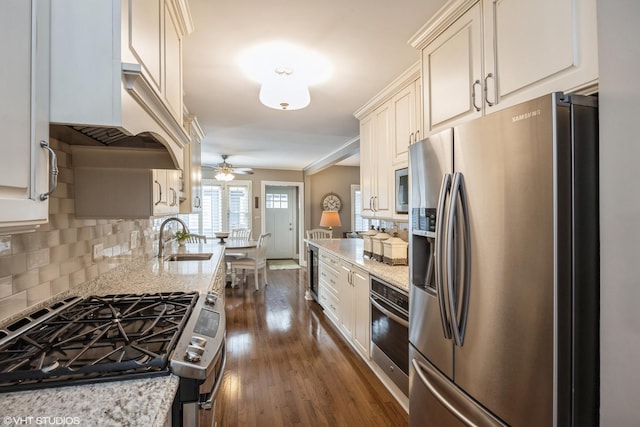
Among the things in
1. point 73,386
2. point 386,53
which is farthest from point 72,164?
point 386,53

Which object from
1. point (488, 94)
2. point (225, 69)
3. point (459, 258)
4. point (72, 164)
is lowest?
point (459, 258)

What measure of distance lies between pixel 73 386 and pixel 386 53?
2312 millimetres

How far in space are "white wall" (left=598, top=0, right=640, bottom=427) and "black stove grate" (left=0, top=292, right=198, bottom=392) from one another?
1195 millimetres

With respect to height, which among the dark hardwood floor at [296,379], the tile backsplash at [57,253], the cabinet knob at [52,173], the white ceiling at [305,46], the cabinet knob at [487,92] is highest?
the white ceiling at [305,46]

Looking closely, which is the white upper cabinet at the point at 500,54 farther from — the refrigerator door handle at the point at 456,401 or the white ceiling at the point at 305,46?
the refrigerator door handle at the point at 456,401

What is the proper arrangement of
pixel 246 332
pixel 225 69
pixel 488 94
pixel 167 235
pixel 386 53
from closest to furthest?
pixel 488 94 < pixel 386 53 < pixel 225 69 < pixel 246 332 < pixel 167 235

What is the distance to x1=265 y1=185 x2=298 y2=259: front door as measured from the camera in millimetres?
8250

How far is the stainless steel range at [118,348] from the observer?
751 mm

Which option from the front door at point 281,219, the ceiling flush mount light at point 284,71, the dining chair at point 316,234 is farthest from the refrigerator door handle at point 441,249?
the front door at point 281,219

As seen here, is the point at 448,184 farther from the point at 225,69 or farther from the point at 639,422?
the point at 225,69

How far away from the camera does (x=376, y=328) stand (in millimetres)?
2340

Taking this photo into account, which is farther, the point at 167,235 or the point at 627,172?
the point at 167,235

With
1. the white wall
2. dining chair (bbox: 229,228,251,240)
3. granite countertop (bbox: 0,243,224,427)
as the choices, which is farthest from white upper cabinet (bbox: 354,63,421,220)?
dining chair (bbox: 229,228,251,240)

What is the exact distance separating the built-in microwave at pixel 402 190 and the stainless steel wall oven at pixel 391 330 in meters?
0.60
